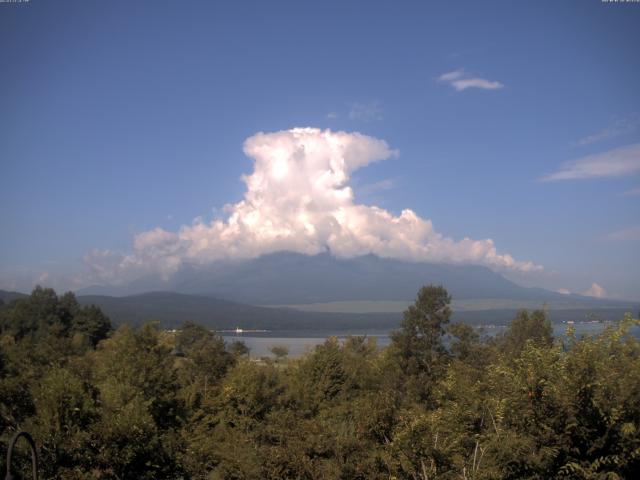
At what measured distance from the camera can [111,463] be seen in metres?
16.9

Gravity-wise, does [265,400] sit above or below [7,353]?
below

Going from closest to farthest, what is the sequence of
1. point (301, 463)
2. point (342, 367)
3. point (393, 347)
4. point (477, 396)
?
point (301, 463), point (477, 396), point (342, 367), point (393, 347)

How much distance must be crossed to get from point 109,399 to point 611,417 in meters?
16.2

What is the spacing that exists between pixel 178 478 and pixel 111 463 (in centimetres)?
299

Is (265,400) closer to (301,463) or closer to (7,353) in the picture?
(7,353)

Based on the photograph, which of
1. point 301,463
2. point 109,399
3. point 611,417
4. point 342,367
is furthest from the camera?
point 342,367

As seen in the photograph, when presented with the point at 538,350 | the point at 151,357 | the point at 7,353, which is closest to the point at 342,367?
the point at 151,357

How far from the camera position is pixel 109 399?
20.1m

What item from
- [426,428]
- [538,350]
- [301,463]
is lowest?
[301,463]

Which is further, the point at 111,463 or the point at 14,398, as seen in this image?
the point at 14,398

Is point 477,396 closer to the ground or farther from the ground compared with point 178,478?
farther from the ground

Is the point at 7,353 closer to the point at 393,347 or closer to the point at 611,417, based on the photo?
the point at 393,347

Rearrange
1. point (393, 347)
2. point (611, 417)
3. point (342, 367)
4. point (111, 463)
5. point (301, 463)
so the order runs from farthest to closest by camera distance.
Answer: point (393, 347)
point (342, 367)
point (111, 463)
point (301, 463)
point (611, 417)

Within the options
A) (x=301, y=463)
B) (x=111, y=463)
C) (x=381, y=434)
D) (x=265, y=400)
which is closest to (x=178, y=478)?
(x=111, y=463)
